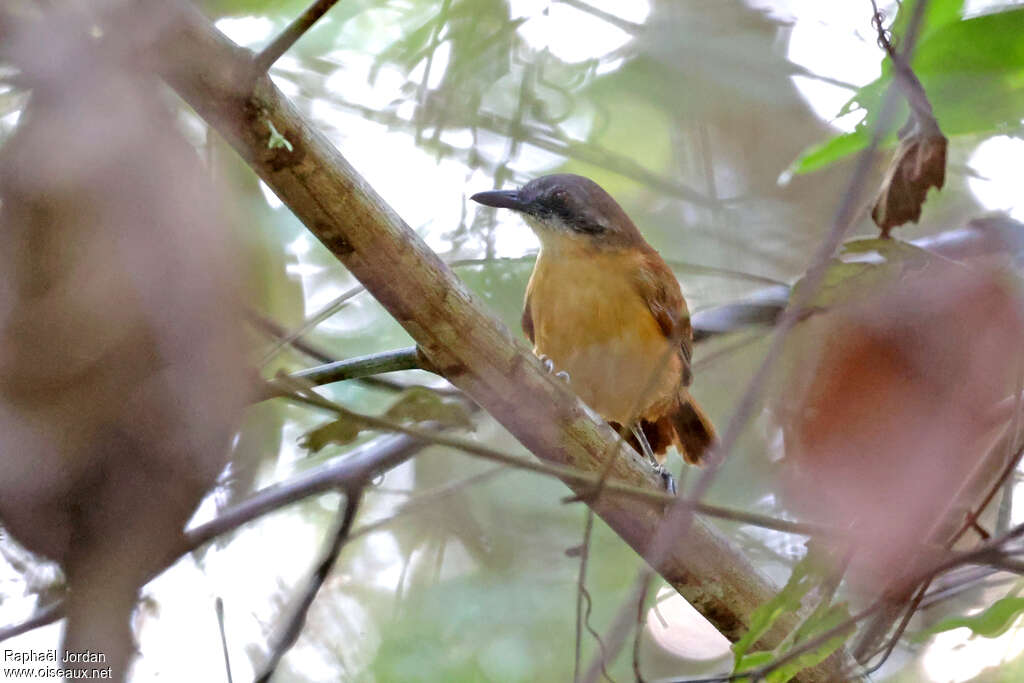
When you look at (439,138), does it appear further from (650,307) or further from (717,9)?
(717,9)

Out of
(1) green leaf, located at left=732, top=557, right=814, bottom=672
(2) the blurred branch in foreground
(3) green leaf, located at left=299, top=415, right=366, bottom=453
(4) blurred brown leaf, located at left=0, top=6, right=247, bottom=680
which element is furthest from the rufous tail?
(4) blurred brown leaf, located at left=0, top=6, right=247, bottom=680

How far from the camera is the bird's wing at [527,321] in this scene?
288 centimetres

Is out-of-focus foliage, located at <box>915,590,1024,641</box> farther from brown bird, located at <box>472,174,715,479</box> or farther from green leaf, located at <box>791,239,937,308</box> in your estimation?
brown bird, located at <box>472,174,715,479</box>

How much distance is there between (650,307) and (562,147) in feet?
2.93

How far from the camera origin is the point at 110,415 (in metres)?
1.41

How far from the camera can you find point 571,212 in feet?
10.0

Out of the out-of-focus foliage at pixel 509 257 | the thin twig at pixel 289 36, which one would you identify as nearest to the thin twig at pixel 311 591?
the out-of-focus foliage at pixel 509 257

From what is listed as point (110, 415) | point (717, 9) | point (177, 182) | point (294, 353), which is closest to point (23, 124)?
point (177, 182)

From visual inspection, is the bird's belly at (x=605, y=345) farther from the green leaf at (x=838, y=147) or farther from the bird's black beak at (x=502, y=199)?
the green leaf at (x=838, y=147)

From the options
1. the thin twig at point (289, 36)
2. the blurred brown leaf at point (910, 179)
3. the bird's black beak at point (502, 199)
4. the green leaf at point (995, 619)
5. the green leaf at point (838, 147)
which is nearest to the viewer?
the thin twig at point (289, 36)

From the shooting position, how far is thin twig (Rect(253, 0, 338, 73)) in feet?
4.10

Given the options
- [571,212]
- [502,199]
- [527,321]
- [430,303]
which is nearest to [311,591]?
[430,303]

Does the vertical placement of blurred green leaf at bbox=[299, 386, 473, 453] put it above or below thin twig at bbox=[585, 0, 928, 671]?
below

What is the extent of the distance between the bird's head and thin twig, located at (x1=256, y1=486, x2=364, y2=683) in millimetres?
1106
